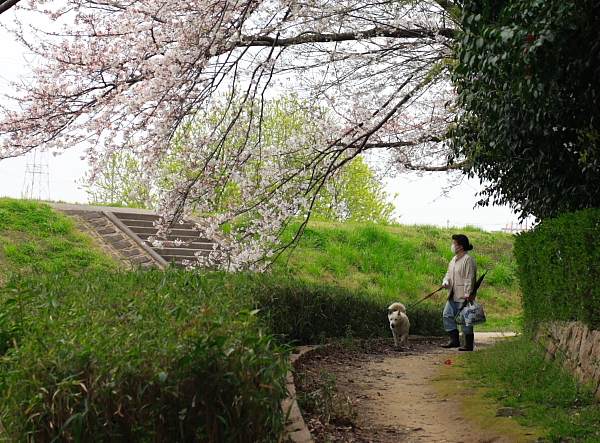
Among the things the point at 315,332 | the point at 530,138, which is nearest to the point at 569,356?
the point at 530,138

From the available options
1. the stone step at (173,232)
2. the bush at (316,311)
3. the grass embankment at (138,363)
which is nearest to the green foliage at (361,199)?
the stone step at (173,232)

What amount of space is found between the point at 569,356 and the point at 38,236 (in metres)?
14.1

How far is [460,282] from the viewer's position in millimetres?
9531

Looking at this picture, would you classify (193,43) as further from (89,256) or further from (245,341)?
(89,256)

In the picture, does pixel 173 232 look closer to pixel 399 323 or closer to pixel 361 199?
pixel 399 323

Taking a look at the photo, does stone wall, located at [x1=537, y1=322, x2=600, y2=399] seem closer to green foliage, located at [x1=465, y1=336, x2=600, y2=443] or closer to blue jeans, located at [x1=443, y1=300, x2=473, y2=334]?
green foliage, located at [x1=465, y1=336, x2=600, y2=443]

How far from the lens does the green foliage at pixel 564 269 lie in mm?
5523

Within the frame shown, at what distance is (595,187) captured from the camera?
22.0 ft

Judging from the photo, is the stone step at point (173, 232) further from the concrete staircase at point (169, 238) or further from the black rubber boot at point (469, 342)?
the black rubber boot at point (469, 342)

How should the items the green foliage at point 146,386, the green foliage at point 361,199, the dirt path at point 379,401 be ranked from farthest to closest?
the green foliage at point 361,199 → the dirt path at point 379,401 → the green foliage at point 146,386

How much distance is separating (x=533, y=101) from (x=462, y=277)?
407 centimetres

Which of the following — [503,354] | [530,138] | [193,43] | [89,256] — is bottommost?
[503,354]

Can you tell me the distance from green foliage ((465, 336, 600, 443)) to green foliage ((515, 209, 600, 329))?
0.59 meters

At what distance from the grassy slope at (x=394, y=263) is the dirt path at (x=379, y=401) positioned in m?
8.22
